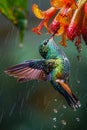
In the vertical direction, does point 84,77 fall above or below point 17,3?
above

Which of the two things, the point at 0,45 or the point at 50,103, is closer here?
the point at 0,45

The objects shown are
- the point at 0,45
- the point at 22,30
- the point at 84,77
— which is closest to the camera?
the point at 22,30

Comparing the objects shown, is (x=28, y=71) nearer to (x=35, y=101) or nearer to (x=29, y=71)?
(x=29, y=71)

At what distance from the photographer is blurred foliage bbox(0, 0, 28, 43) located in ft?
1.76

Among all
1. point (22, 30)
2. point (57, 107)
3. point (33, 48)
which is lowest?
point (22, 30)

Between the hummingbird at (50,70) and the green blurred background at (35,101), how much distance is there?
0.86m

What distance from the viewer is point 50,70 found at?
51.6 inches

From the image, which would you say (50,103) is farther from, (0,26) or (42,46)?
(42,46)

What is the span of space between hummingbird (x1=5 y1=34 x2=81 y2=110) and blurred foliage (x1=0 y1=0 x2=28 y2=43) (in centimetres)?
64

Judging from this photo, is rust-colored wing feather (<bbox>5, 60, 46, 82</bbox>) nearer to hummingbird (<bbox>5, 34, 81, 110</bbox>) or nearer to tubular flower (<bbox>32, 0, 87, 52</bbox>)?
hummingbird (<bbox>5, 34, 81, 110</bbox>)

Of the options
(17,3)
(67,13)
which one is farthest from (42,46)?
(17,3)

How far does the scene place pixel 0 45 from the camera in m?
2.18

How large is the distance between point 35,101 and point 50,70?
1.02m

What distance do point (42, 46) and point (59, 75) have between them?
0.27ft
